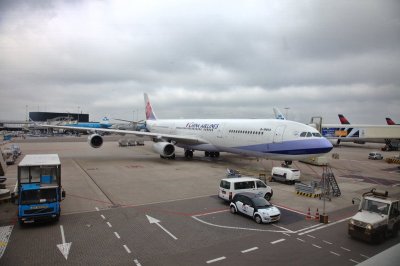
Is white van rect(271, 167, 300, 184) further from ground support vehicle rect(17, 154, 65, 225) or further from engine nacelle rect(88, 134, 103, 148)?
engine nacelle rect(88, 134, 103, 148)

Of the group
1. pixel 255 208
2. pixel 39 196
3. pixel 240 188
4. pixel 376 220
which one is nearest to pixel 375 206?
pixel 376 220

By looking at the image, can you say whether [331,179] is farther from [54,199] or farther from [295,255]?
[54,199]

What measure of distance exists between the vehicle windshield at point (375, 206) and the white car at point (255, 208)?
13.0 feet

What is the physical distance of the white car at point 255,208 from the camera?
13.9 meters

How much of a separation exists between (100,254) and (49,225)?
452cm

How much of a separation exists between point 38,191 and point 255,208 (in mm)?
10718

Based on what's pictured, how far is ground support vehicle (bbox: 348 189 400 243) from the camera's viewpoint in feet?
37.8

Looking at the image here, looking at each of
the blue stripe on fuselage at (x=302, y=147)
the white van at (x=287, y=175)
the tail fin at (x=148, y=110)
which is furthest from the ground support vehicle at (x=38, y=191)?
the tail fin at (x=148, y=110)

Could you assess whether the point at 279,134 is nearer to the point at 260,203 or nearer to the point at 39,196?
the point at 260,203

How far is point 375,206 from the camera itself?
12695 mm

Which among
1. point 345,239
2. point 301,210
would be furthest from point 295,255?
point 301,210

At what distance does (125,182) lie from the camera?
75.2 feet

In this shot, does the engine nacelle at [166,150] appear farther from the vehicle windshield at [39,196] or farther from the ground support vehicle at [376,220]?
the ground support vehicle at [376,220]

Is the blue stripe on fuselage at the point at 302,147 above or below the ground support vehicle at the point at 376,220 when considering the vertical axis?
above
